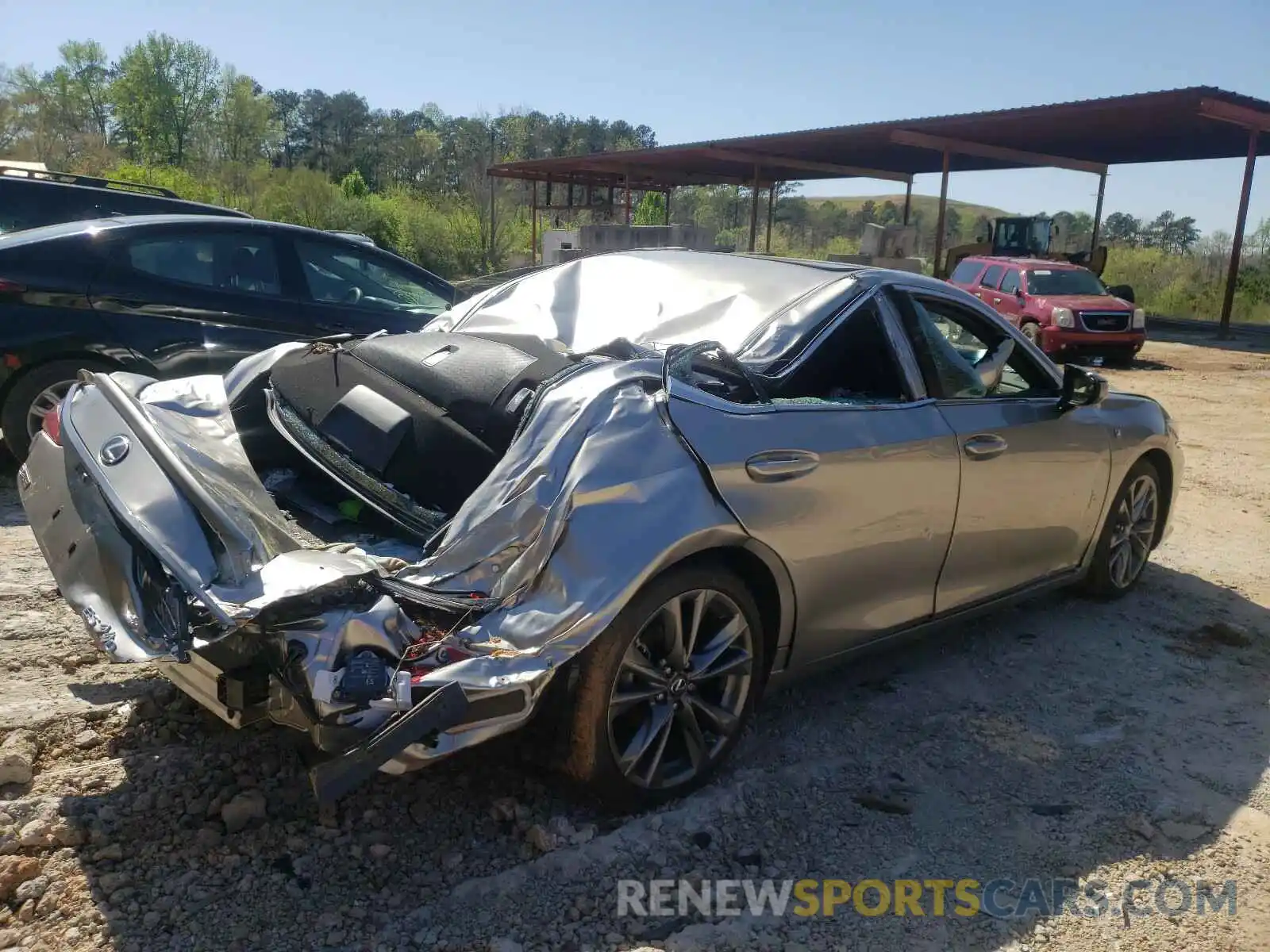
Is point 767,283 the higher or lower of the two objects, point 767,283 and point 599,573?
the higher

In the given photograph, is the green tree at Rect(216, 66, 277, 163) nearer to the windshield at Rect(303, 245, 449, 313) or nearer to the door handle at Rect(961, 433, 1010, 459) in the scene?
the windshield at Rect(303, 245, 449, 313)

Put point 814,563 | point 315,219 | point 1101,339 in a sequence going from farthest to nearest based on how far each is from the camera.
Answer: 1. point 315,219
2. point 1101,339
3. point 814,563

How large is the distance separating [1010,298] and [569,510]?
54.7 feet

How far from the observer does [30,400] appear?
5.81 metres

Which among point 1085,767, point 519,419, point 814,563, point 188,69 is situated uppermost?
point 188,69

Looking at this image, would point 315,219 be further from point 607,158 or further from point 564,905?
point 564,905

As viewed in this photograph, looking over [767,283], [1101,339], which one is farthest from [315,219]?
[767,283]

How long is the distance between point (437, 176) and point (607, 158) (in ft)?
142

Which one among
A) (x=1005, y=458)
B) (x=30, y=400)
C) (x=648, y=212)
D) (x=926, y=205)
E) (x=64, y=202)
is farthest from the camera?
(x=926, y=205)

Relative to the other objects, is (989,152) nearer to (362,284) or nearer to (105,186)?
(105,186)

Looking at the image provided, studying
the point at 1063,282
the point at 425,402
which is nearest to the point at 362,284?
the point at 425,402

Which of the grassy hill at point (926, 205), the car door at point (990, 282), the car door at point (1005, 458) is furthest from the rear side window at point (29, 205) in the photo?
the grassy hill at point (926, 205)

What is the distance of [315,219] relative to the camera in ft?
117

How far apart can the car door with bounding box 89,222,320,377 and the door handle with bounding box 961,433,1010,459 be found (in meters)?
4.46
